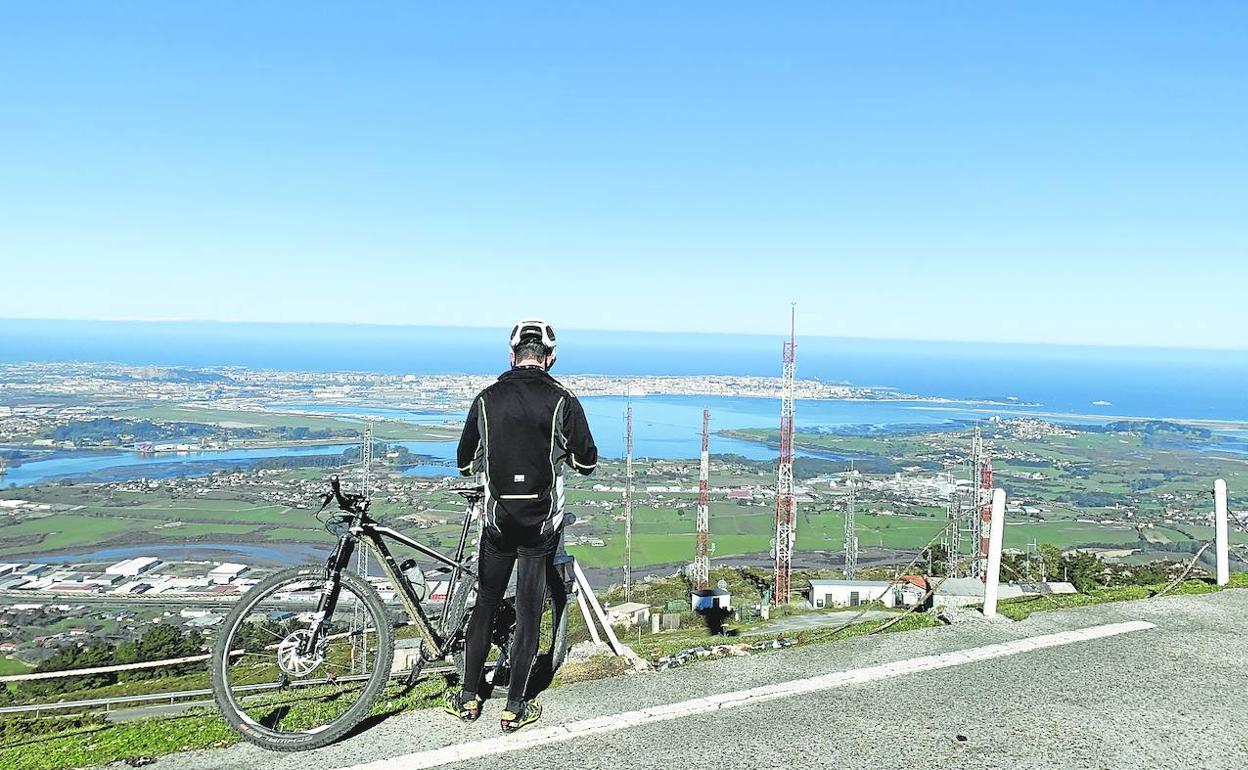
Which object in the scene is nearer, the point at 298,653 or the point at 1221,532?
the point at 298,653

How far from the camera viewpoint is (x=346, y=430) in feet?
243

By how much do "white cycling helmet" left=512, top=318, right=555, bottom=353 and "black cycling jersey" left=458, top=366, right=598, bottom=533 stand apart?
0.65ft

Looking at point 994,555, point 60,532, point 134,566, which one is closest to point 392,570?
point 994,555

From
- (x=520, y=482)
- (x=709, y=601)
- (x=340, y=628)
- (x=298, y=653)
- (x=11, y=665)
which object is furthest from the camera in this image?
(x=709, y=601)

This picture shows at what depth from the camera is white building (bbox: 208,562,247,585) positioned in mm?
36297

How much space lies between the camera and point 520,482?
4.07 meters

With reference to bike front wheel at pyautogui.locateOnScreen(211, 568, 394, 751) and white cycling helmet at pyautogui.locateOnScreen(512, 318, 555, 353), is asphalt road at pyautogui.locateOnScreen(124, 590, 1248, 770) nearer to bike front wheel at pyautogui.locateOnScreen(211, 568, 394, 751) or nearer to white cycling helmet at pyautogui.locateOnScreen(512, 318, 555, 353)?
bike front wheel at pyautogui.locateOnScreen(211, 568, 394, 751)

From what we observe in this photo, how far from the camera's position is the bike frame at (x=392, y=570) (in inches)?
165

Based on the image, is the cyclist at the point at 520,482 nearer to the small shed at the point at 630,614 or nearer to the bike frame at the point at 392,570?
the bike frame at the point at 392,570

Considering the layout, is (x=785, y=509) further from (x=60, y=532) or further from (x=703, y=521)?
(x=60, y=532)

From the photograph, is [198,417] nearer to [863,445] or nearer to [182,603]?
[182,603]

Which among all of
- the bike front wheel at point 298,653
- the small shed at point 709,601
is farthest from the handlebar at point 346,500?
the small shed at point 709,601

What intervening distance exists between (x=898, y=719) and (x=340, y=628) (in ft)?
10.6

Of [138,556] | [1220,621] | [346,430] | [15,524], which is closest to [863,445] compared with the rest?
[346,430]
